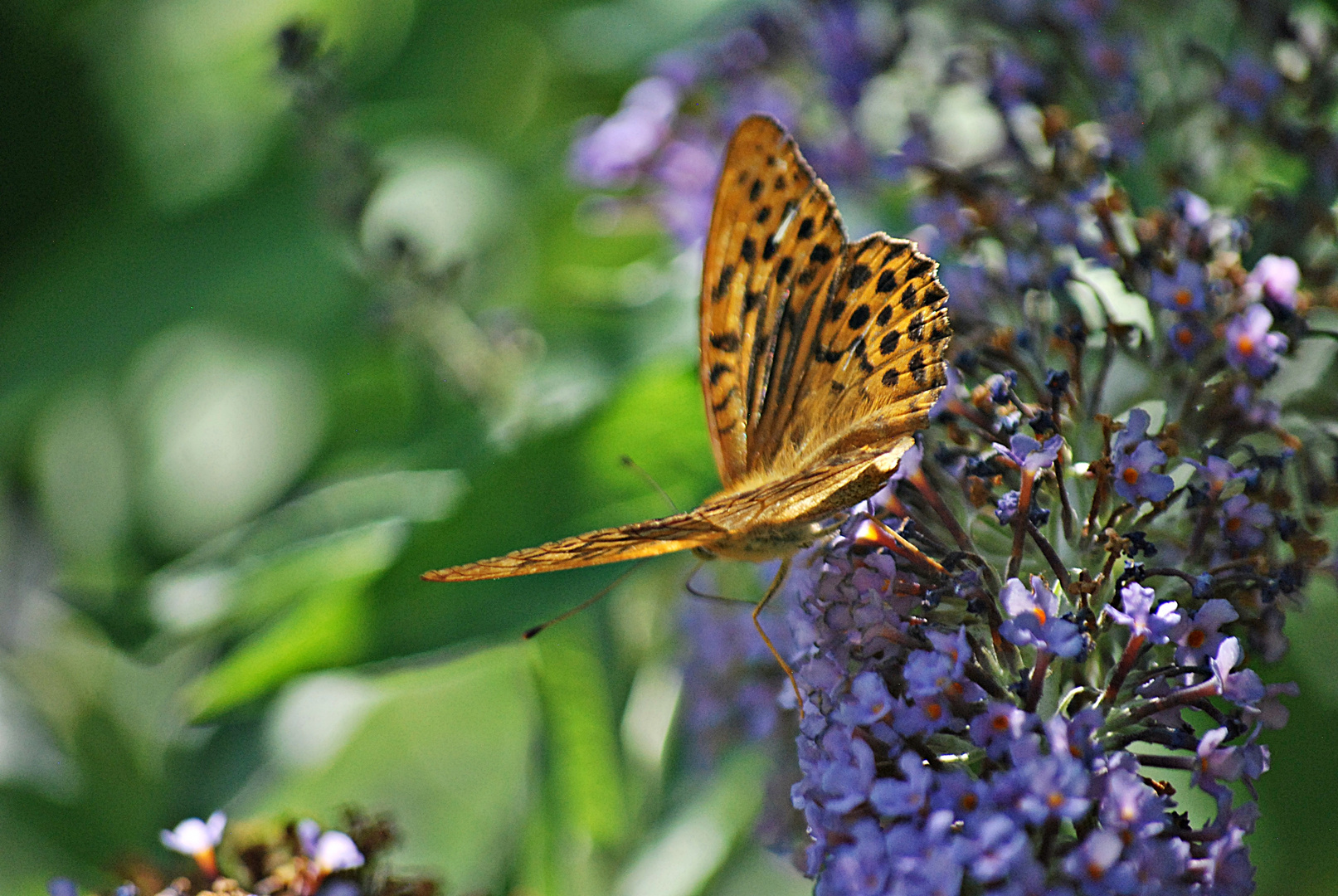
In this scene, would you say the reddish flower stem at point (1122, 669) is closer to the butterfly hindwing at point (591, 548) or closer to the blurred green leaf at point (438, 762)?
the butterfly hindwing at point (591, 548)

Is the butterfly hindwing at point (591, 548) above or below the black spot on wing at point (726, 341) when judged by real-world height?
below

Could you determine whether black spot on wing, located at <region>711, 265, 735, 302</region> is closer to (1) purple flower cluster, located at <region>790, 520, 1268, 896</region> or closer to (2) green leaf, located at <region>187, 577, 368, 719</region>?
(1) purple flower cluster, located at <region>790, 520, 1268, 896</region>

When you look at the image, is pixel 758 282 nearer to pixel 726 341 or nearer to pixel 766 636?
pixel 726 341

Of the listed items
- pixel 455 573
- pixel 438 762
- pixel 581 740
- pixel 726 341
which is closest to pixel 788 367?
pixel 726 341

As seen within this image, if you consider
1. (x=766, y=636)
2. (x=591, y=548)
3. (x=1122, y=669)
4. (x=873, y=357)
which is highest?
(x=873, y=357)

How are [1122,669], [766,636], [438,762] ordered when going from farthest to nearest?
[438,762] → [766,636] → [1122,669]

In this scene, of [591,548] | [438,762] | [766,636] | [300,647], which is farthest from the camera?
[438,762]

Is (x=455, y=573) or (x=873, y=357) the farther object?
(x=873, y=357)

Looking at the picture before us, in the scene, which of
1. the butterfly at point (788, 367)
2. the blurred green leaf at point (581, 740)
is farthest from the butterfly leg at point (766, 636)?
the blurred green leaf at point (581, 740)

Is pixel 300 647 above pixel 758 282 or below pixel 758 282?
below
